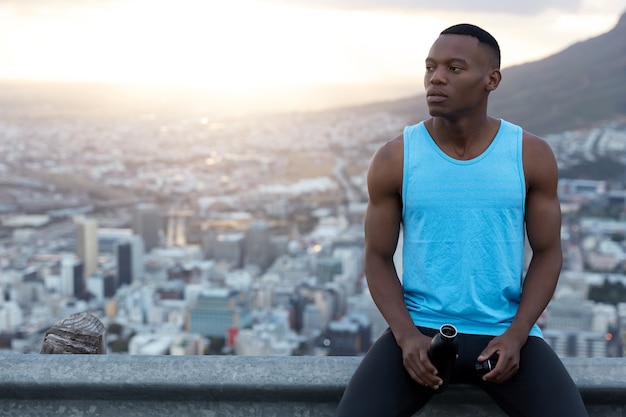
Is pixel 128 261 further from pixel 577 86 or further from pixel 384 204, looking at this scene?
pixel 384 204

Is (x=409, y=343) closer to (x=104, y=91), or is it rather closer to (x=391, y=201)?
(x=391, y=201)

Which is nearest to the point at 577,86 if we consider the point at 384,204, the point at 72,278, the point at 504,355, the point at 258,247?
the point at 258,247

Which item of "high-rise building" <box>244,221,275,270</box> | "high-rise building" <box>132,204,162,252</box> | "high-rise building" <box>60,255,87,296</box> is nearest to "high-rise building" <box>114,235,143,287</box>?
"high-rise building" <box>60,255,87,296</box>

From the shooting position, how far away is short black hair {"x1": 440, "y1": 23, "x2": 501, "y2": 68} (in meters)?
1.83

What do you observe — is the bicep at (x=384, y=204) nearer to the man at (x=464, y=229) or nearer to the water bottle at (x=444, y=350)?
the man at (x=464, y=229)

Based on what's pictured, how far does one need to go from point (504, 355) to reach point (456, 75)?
0.56 meters

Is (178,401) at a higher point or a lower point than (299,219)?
higher

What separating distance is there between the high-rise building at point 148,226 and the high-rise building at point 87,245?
6.76ft

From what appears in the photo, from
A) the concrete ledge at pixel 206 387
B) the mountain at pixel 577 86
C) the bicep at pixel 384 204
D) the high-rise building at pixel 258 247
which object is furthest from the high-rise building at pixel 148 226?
the bicep at pixel 384 204

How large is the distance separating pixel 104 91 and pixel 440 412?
37.7 m

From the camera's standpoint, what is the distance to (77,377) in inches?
71.6

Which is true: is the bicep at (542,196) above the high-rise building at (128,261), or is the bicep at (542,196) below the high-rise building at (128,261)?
above

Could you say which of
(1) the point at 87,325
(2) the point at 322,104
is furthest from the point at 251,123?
(1) the point at 87,325

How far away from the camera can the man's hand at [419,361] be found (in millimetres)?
1689
